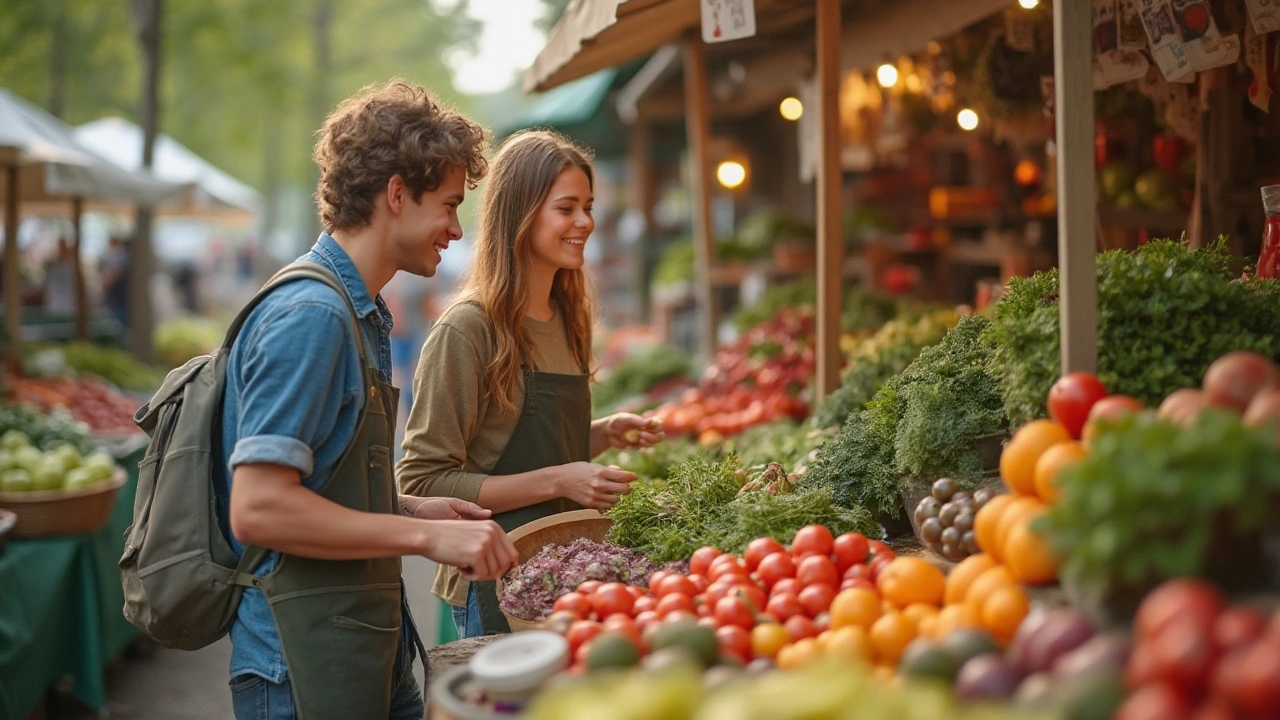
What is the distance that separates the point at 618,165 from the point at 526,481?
22.3 m

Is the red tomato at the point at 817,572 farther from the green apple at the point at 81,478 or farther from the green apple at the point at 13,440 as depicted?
the green apple at the point at 13,440

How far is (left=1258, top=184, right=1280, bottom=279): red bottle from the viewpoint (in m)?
3.62

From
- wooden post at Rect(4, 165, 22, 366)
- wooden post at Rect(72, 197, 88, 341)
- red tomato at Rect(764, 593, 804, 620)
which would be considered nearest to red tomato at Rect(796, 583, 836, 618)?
red tomato at Rect(764, 593, 804, 620)

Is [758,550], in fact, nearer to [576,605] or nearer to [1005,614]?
[576,605]

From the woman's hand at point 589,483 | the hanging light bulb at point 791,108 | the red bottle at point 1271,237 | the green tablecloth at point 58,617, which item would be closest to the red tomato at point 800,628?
the woman's hand at point 589,483

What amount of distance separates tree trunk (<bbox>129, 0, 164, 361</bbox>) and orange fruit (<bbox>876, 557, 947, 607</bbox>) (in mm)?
12854

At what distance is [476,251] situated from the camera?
389 centimetres

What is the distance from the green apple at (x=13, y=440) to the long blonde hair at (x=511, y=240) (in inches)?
157

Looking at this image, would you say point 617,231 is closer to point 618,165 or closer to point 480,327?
point 618,165

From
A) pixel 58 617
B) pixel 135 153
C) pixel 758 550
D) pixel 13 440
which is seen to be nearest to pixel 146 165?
pixel 135 153

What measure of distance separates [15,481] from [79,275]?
8158 mm

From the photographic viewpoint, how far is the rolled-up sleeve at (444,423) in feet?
11.6

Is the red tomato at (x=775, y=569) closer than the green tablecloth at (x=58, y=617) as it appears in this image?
Yes

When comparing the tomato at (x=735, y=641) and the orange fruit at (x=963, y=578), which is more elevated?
the orange fruit at (x=963, y=578)
